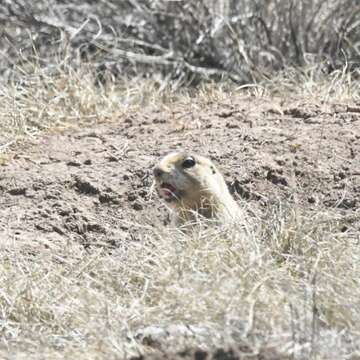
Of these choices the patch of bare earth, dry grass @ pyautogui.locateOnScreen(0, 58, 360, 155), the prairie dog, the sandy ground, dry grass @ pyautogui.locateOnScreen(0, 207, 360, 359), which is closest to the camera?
dry grass @ pyautogui.locateOnScreen(0, 207, 360, 359)

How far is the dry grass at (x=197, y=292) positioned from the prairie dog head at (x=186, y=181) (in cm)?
38

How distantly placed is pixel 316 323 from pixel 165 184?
5.89 ft

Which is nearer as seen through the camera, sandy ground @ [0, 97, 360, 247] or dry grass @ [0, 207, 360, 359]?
dry grass @ [0, 207, 360, 359]

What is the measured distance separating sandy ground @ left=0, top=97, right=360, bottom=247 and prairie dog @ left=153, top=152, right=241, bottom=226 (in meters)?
0.14

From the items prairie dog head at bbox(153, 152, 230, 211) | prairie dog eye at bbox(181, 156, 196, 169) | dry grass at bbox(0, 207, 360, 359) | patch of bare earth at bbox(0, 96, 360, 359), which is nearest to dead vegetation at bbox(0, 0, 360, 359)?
dry grass at bbox(0, 207, 360, 359)

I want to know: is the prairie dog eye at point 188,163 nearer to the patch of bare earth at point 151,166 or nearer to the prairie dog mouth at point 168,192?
the prairie dog mouth at point 168,192

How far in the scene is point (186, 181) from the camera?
543 centimetres

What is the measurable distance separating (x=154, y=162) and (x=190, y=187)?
2.04 feet

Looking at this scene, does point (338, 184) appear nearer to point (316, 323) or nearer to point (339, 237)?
point (339, 237)

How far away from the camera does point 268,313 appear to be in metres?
3.87

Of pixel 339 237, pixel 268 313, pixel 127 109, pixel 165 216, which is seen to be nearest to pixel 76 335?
pixel 268 313

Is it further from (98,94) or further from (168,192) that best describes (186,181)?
(98,94)

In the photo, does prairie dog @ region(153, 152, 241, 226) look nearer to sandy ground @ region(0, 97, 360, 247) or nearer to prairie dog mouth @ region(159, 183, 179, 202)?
prairie dog mouth @ region(159, 183, 179, 202)

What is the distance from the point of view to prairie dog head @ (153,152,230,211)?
5.39m
